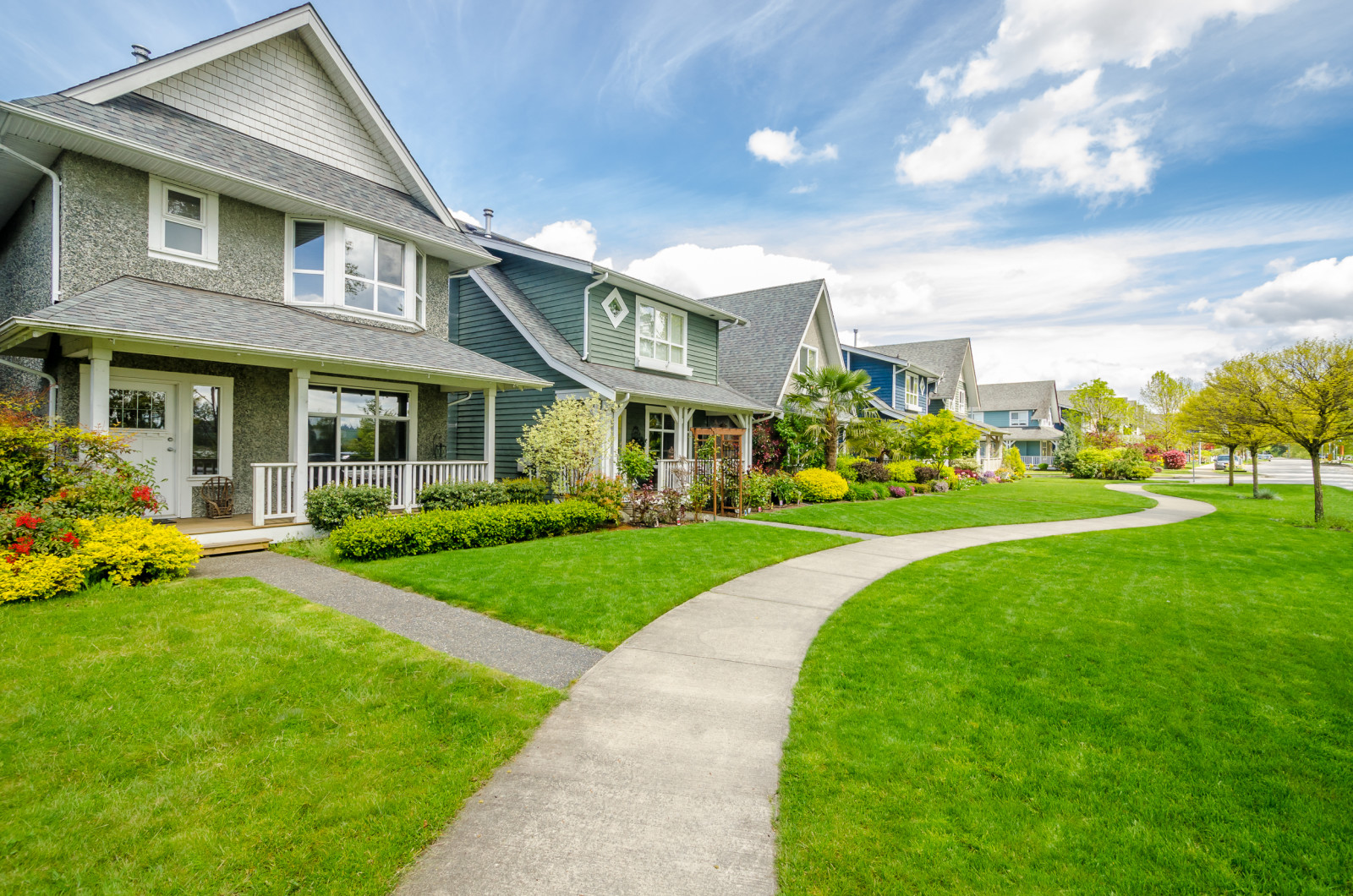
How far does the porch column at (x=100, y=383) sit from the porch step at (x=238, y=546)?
2.19 meters

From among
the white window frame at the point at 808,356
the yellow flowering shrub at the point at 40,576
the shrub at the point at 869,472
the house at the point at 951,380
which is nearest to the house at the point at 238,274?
the yellow flowering shrub at the point at 40,576

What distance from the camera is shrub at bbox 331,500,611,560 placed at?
9.14 metres

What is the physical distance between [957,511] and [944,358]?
86.7 feet

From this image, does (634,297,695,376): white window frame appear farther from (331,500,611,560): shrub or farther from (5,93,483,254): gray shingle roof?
(331,500,611,560): shrub

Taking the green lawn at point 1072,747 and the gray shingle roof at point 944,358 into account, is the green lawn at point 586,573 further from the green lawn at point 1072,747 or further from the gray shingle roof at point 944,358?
A: the gray shingle roof at point 944,358

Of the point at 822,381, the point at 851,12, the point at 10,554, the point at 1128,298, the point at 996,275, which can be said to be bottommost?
the point at 10,554

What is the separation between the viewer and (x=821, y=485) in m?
20.1

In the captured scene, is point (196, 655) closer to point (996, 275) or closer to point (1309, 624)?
point (1309, 624)

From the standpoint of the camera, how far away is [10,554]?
260 inches

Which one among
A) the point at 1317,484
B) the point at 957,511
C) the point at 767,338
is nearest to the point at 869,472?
the point at 957,511

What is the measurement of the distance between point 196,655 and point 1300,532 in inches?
865

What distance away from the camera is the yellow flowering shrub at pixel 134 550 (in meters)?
7.07

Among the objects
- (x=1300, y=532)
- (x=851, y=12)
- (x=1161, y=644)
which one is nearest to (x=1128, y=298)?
(x=1300, y=532)

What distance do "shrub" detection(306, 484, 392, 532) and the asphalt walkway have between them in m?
1.53
